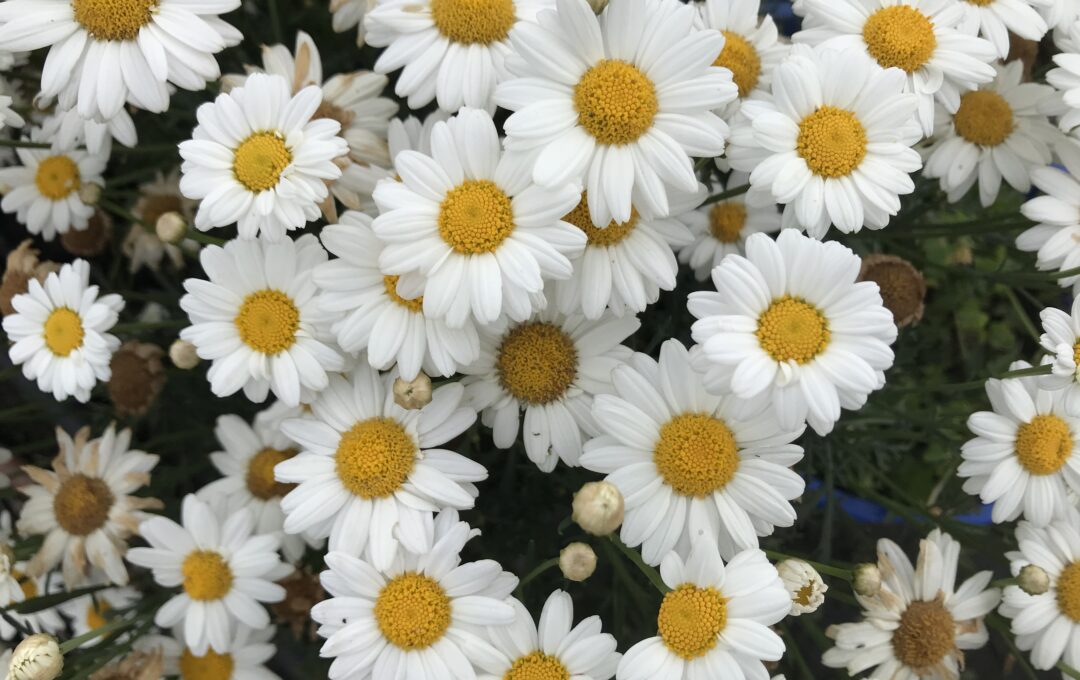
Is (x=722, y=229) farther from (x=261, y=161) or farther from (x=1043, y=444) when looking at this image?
(x=261, y=161)

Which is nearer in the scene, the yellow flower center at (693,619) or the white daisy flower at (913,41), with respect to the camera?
the yellow flower center at (693,619)

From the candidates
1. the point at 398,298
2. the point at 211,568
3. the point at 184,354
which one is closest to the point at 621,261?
the point at 398,298

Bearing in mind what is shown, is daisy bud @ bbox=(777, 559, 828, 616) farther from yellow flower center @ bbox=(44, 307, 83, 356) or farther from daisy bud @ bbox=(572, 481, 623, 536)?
yellow flower center @ bbox=(44, 307, 83, 356)

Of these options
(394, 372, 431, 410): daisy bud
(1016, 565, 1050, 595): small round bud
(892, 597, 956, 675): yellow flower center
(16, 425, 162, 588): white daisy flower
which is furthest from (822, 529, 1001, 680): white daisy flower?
(16, 425, 162, 588): white daisy flower

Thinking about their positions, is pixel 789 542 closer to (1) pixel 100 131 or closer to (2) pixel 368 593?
(2) pixel 368 593

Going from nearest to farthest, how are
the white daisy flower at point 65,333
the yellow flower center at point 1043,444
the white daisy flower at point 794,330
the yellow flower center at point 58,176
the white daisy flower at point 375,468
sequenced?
the white daisy flower at point 794,330, the white daisy flower at point 375,468, the yellow flower center at point 1043,444, the white daisy flower at point 65,333, the yellow flower center at point 58,176

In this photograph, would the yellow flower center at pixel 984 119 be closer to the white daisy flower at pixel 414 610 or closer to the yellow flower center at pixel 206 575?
the white daisy flower at pixel 414 610

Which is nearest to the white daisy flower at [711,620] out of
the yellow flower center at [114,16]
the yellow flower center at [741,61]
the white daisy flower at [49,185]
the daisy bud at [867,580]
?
the daisy bud at [867,580]

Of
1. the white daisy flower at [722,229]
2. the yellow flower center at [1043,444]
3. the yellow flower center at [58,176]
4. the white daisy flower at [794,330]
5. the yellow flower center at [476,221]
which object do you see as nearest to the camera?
the white daisy flower at [794,330]
